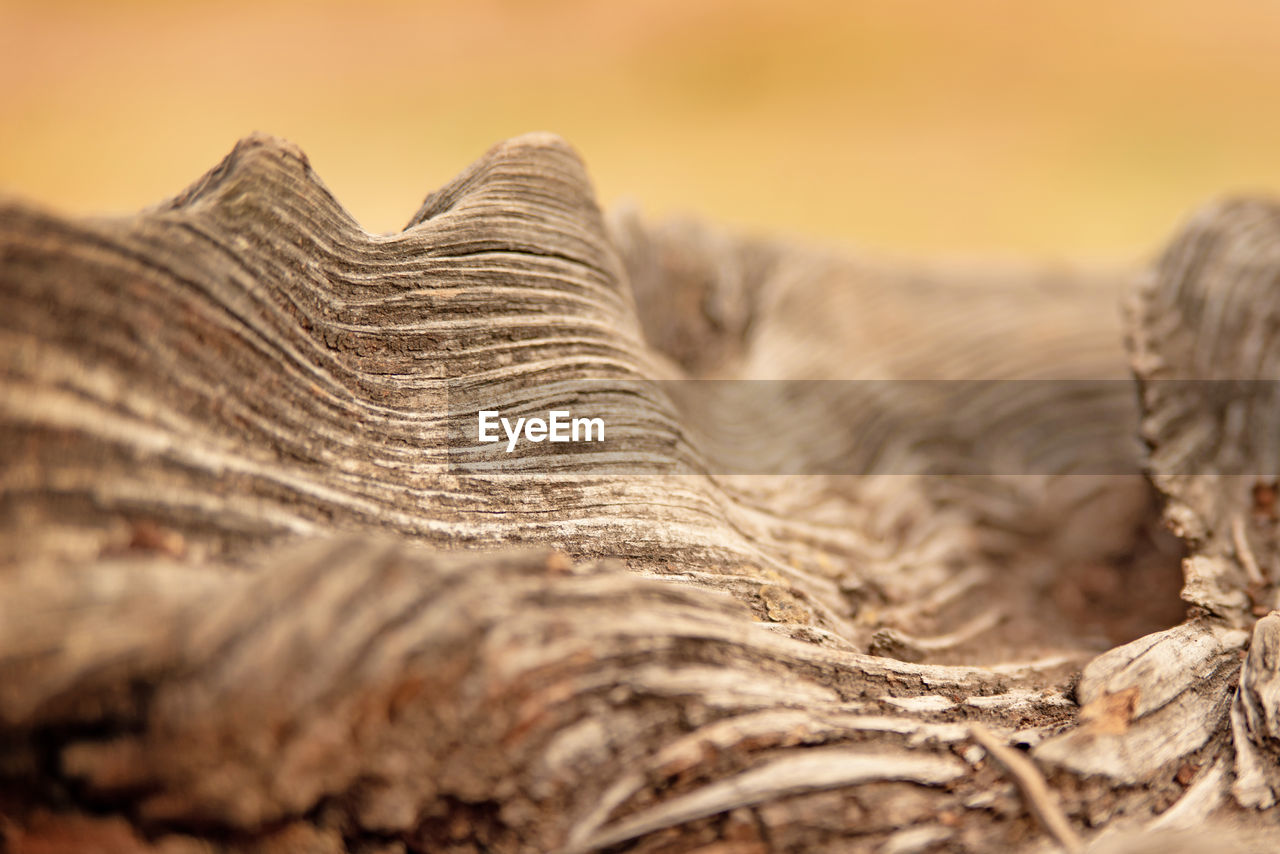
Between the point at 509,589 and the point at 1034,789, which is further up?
the point at 509,589

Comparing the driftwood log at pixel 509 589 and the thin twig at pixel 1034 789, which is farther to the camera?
the thin twig at pixel 1034 789

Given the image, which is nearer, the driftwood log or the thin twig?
the driftwood log

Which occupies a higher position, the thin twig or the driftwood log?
the driftwood log

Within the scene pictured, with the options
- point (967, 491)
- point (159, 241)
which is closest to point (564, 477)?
point (159, 241)

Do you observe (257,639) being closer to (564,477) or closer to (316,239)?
(564,477)

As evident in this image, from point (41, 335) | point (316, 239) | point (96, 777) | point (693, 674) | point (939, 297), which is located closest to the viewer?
point (96, 777)

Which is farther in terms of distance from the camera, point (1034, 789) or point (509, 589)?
point (1034, 789)
